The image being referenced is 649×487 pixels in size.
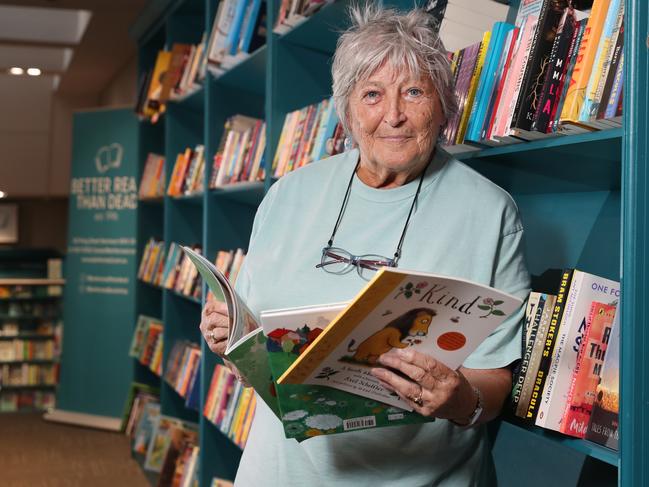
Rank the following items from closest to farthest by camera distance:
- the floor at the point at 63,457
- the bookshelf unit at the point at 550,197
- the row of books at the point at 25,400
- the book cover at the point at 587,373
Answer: the bookshelf unit at the point at 550,197 → the book cover at the point at 587,373 → the floor at the point at 63,457 → the row of books at the point at 25,400

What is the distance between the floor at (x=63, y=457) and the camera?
4195mm

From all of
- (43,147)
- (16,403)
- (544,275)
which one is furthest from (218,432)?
(43,147)

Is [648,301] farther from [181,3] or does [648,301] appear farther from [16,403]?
[16,403]

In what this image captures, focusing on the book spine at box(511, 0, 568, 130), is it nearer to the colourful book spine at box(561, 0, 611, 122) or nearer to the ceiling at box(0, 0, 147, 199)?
the colourful book spine at box(561, 0, 611, 122)

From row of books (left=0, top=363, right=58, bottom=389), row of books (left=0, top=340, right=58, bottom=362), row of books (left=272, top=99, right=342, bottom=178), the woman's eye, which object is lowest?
row of books (left=0, top=363, right=58, bottom=389)

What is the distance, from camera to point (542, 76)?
51.5 inches

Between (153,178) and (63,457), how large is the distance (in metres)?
2.04

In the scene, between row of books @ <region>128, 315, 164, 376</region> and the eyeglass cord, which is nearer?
the eyeglass cord

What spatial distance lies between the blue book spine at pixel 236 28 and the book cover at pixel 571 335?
1.93 m

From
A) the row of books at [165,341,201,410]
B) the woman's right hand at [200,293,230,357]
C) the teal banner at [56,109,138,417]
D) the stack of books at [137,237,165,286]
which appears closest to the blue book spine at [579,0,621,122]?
the woman's right hand at [200,293,230,357]

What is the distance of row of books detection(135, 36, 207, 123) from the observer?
344 cm

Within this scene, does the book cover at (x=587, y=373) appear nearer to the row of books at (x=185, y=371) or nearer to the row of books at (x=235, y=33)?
the row of books at (x=235, y=33)

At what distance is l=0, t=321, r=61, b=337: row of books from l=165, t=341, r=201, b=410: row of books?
3267 mm

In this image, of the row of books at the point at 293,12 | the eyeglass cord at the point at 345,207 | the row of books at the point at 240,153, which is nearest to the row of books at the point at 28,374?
the row of books at the point at 240,153
